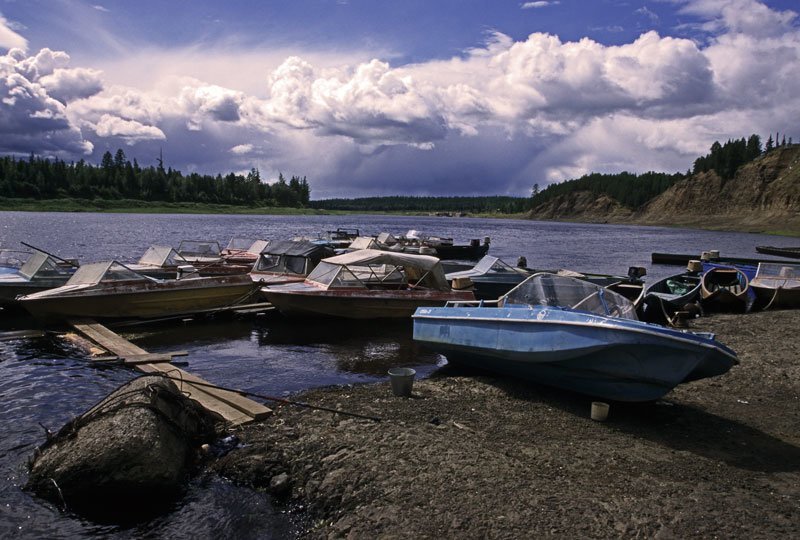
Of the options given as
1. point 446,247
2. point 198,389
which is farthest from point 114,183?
point 198,389

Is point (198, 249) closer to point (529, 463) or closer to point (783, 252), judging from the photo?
point (529, 463)

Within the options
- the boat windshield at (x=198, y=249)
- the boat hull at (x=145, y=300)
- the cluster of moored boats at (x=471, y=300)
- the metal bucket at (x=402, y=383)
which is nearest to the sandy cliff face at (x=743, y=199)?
the cluster of moored boats at (x=471, y=300)

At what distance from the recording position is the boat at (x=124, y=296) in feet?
52.7

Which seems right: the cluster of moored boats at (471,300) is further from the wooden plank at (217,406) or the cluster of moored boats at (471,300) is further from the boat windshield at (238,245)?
the wooden plank at (217,406)

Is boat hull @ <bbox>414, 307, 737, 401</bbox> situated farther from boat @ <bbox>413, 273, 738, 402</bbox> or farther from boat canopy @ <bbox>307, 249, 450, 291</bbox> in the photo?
boat canopy @ <bbox>307, 249, 450, 291</bbox>

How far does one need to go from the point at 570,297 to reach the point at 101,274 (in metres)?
13.6

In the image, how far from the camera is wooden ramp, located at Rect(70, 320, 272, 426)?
8.95 m

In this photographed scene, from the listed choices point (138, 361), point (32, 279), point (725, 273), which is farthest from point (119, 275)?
point (725, 273)

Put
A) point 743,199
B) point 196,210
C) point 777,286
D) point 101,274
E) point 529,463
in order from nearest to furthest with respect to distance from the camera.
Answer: point 529,463 < point 101,274 < point 777,286 < point 743,199 < point 196,210

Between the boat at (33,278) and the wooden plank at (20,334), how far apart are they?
10.0ft

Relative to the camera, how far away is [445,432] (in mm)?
8141

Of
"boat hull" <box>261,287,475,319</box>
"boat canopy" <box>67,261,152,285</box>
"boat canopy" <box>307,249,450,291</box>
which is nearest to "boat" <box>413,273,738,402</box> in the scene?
"boat hull" <box>261,287,475,319</box>

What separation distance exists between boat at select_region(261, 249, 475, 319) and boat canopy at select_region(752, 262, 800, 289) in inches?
481

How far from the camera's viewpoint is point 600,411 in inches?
348
